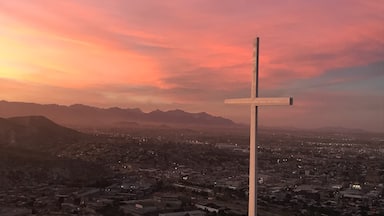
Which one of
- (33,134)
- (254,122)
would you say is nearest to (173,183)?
(33,134)

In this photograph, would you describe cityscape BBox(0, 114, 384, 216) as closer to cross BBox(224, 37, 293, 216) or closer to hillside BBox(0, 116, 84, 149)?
hillside BBox(0, 116, 84, 149)

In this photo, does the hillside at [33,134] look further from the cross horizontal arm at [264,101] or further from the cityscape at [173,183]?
the cross horizontal arm at [264,101]

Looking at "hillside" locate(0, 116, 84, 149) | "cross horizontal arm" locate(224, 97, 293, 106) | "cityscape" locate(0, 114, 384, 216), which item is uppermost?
"cross horizontal arm" locate(224, 97, 293, 106)

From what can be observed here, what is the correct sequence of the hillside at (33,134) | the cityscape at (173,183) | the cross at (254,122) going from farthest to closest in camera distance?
the hillside at (33,134) < the cityscape at (173,183) < the cross at (254,122)

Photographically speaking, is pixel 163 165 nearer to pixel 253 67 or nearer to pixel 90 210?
pixel 90 210

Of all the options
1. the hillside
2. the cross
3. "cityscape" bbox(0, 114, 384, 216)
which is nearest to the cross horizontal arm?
the cross

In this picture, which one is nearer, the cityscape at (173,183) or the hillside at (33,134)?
the cityscape at (173,183)

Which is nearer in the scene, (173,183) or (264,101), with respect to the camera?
(264,101)

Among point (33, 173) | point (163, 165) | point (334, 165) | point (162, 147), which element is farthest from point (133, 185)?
point (162, 147)

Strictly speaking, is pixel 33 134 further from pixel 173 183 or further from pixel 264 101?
pixel 264 101

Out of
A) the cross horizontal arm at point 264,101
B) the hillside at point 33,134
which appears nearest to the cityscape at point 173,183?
the hillside at point 33,134

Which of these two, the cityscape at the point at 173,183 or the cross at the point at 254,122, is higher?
the cross at the point at 254,122

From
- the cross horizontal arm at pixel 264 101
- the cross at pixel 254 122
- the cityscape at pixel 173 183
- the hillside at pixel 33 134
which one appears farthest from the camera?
the hillside at pixel 33 134
